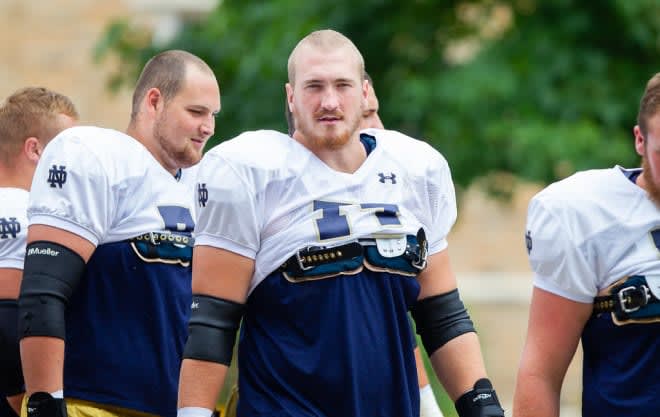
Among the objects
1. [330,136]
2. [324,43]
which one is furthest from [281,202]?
[324,43]

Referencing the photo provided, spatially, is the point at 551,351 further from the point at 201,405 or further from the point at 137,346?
the point at 137,346

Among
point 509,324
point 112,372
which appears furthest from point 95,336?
point 509,324

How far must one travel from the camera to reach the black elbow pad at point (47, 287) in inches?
261

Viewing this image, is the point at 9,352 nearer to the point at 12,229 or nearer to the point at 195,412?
the point at 12,229

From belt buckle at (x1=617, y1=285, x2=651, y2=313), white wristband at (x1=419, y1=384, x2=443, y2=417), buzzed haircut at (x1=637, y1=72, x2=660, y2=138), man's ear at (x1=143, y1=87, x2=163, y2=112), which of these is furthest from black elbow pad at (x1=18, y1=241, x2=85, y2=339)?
buzzed haircut at (x1=637, y1=72, x2=660, y2=138)

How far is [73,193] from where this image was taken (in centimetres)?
675

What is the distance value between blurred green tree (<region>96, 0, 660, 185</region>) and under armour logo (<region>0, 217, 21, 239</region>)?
762 cm

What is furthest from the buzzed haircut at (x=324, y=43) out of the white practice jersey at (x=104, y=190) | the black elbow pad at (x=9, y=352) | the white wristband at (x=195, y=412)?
the black elbow pad at (x=9, y=352)

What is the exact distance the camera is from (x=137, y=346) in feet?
22.7

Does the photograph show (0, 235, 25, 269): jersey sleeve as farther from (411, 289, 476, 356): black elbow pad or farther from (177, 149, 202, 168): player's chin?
(411, 289, 476, 356): black elbow pad

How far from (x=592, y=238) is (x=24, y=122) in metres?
2.68

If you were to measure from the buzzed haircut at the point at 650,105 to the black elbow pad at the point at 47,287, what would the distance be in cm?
215

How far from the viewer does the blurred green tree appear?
14750 mm

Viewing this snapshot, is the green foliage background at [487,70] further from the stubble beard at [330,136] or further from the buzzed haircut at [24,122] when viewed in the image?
the stubble beard at [330,136]
